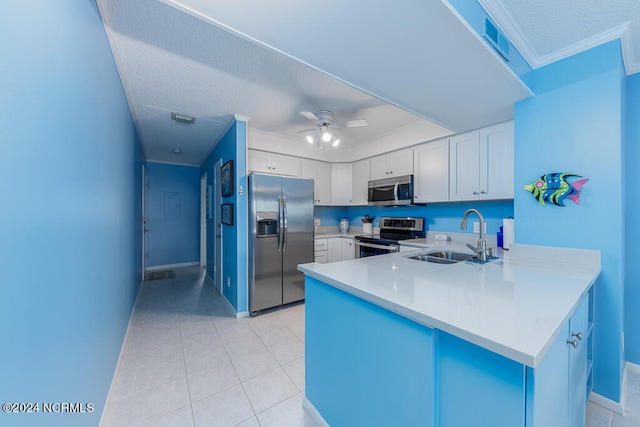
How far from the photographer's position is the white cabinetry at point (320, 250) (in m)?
3.99

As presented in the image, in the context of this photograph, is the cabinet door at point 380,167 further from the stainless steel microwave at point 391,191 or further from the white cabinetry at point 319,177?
the white cabinetry at point 319,177

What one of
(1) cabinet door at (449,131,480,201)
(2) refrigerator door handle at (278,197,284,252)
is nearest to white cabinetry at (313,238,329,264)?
(2) refrigerator door handle at (278,197,284,252)

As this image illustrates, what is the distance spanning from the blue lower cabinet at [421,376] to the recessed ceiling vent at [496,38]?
1521mm

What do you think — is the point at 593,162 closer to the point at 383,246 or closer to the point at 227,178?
the point at 383,246

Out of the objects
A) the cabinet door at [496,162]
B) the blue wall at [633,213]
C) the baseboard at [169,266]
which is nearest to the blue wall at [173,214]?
the baseboard at [169,266]

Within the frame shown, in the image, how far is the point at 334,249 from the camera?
13.8ft

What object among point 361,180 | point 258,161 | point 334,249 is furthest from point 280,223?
point 361,180

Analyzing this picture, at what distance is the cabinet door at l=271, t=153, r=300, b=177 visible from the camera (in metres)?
3.89

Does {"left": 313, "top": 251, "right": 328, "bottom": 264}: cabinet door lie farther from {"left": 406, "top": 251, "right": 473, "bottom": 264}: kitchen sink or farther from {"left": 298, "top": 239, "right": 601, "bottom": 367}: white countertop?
{"left": 298, "top": 239, "right": 601, "bottom": 367}: white countertop


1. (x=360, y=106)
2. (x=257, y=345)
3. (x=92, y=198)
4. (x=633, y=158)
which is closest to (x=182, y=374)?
(x=257, y=345)

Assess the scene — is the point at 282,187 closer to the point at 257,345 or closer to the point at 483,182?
the point at 257,345

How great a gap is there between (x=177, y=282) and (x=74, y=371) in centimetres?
383

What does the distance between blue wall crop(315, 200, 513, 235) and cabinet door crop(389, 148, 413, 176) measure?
605 mm

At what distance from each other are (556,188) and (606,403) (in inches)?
60.1
